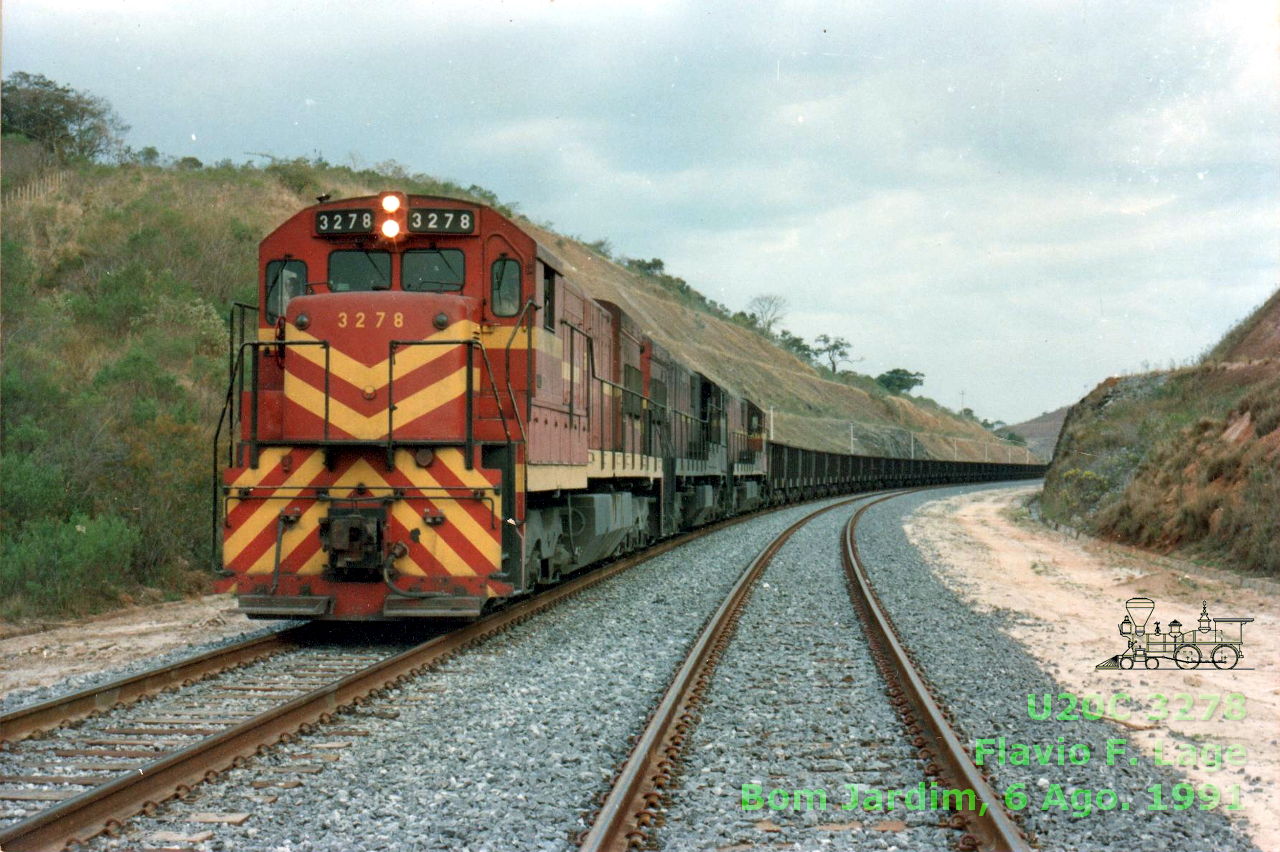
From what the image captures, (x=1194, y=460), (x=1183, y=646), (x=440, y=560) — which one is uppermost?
(x=1194, y=460)

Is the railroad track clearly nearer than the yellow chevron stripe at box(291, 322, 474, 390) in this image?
Yes

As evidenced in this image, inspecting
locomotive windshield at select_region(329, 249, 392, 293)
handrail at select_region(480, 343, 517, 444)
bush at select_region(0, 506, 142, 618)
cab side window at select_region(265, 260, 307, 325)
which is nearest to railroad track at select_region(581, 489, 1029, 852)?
handrail at select_region(480, 343, 517, 444)

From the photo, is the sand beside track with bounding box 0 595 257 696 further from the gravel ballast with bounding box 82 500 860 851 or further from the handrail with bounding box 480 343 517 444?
the handrail with bounding box 480 343 517 444

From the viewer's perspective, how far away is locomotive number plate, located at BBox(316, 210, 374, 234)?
26.9ft

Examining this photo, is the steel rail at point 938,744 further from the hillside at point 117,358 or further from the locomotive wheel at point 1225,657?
the hillside at point 117,358

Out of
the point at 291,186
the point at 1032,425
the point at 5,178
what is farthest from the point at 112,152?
the point at 1032,425

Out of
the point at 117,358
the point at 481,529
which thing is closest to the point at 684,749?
the point at 481,529

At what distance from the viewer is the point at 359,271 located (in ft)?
27.5

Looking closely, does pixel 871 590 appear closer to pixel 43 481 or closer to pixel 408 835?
pixel 408 835

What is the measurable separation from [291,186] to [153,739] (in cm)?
4397

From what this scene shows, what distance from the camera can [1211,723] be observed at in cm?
591

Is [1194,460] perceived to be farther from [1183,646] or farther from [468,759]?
[468,759]

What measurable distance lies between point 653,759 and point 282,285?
18.0ft

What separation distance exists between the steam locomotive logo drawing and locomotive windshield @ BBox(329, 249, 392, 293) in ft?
20.3
